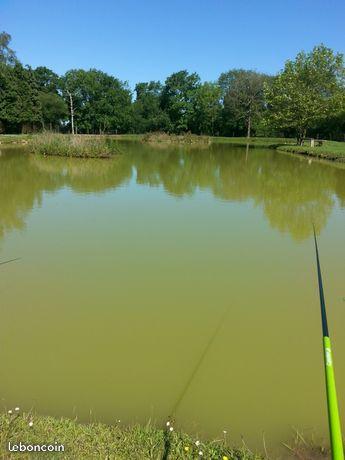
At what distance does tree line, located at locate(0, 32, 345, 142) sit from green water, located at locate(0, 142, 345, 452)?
24889 mm

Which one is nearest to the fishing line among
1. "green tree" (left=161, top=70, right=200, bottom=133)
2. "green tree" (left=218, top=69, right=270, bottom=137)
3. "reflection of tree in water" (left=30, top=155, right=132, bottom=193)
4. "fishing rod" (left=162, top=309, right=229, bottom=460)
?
"fishing rod" (left=162, top=309, right=229, bottom=460)

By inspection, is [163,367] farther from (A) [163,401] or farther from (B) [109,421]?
(B) [109,421]

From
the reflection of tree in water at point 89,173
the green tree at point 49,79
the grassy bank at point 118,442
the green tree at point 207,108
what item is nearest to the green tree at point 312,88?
the reflection of tree in water at point 89,173

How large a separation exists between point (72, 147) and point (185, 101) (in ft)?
122

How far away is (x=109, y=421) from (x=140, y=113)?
61116 mm

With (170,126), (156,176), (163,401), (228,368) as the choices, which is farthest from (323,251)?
(170,126)

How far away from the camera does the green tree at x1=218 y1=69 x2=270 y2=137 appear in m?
46.5

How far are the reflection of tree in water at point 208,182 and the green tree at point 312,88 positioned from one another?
13.5 m

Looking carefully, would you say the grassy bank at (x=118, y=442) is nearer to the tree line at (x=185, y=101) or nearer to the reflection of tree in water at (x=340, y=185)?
the reflection of tree in water at (x=340, y=185)

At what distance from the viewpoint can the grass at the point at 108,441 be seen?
216 centimetres

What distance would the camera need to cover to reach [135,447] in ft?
7.25

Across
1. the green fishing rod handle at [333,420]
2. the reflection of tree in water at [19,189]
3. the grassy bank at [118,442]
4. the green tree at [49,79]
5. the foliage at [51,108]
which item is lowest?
the grassy bank at [118,442]

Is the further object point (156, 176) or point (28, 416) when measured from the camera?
point (156, 176)

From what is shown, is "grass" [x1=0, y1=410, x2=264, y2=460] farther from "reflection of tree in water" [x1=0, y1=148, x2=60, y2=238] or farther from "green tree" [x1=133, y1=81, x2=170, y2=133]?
"green tree" [x1=133, y1=81, x2=170, y2=133]
